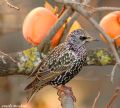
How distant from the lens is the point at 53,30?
5.98 feet

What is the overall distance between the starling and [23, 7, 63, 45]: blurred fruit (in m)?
0.07

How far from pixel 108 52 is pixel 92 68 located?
3.41 ft

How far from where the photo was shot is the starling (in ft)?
6.51

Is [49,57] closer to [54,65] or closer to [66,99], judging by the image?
[54,65]

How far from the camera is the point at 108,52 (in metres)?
2.09

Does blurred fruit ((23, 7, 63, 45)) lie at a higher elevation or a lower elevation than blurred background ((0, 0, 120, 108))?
higher

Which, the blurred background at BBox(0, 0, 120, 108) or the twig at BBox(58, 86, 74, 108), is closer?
the twig at BBox(58, 86, 74, 108)

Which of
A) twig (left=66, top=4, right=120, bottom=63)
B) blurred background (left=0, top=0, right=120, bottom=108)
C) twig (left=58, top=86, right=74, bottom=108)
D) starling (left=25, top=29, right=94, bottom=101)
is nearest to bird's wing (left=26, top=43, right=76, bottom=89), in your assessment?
starling (left=25, top=29, right=94, bottom=101)

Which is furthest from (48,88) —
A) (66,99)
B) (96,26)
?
(96,26)

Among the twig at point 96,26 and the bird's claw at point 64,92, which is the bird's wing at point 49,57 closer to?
the bird's claw at point 64,92

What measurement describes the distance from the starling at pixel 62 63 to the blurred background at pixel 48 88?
77 cm

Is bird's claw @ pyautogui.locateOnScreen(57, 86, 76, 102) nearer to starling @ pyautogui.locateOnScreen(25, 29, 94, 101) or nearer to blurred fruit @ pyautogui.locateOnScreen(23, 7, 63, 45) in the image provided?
starling @ pyautogui.locateOnScreen(25, 29, 94, 101)

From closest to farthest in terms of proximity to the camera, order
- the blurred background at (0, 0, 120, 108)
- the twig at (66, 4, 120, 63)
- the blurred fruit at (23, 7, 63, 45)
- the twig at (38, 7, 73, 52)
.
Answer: the twig at (66, 4, 120, 63), the twig at (38, 7, 73, 52), the blurred fruit at (23, 7, 63, 45), the blurred background at (0, 0, 120, 108)

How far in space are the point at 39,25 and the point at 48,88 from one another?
126 centimetres
